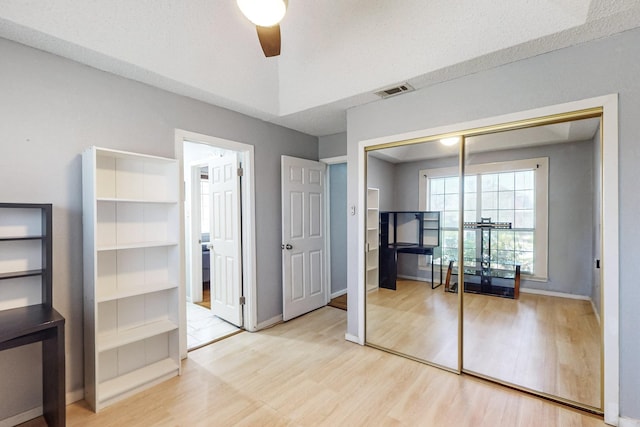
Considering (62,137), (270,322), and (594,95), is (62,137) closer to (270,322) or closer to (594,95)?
(270,322)

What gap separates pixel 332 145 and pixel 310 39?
5.29ft

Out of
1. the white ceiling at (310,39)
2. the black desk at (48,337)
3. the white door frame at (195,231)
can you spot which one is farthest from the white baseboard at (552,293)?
the white door frame at (195,231)

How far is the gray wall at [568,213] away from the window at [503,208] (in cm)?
5

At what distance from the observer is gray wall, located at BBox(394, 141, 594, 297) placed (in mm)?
2086

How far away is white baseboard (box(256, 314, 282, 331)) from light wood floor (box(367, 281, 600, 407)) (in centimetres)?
120

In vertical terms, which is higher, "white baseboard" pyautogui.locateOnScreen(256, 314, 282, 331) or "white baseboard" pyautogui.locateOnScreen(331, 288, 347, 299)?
"white baseboard" pyautogui.locateOnScreen(331, 288, 347, 299)

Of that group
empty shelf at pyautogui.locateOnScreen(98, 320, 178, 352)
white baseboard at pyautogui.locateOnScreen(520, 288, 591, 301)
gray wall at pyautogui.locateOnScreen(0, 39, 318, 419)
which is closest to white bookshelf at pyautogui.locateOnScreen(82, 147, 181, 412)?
empty shelf at pyautogui.locateOnScreen(98, 320, 178, 352)

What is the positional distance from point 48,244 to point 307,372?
6.89 ft

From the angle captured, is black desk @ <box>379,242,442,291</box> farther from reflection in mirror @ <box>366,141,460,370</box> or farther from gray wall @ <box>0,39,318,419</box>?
gray wall @ <box>0,39,318,419</box>

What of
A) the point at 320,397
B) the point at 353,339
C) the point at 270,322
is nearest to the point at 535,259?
the point at 353,339

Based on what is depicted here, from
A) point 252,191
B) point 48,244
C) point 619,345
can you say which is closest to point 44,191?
point 48,244

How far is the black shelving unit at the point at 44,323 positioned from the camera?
162cm

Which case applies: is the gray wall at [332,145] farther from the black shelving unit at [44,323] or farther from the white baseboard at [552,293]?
the black shelving unit at [44,323]

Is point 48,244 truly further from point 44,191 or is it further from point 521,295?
point 521,295
